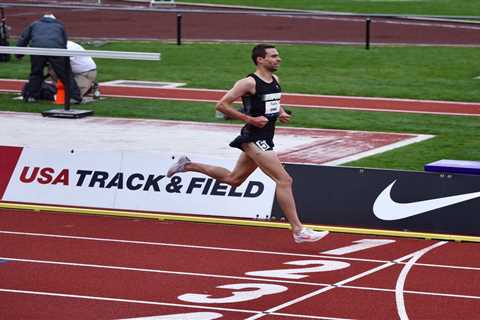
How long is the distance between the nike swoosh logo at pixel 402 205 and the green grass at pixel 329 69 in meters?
11.9

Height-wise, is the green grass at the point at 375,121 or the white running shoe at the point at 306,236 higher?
the white running shoe at the point at 306,236

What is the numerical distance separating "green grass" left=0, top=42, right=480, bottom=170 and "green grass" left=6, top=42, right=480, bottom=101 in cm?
2

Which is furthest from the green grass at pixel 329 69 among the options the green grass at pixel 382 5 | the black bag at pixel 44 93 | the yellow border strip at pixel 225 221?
the green grass at pixel 382 5

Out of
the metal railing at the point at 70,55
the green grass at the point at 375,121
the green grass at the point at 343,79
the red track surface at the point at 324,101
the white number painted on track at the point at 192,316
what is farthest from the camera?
the red track surface at the point at 324,101

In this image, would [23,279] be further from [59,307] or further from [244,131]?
[244,131]

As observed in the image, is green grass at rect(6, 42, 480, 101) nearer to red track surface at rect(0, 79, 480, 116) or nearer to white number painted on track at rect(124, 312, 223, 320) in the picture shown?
red track surface at rect(0, 79, 480, 116)

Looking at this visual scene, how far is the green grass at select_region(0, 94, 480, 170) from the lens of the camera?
836 inches

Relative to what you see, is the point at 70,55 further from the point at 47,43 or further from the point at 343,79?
the point at 343,79

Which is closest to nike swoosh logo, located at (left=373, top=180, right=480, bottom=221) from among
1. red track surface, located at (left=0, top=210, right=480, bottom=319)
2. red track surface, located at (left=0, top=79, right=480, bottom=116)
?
red track surface, located at (left=0, top=210, right=480, bottom=319)

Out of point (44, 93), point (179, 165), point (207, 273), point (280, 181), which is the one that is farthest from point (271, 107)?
point (44, 93)

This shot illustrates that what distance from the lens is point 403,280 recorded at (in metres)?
13.6

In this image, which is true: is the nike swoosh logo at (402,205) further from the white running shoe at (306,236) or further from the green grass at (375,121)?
the green grass at (375,121)

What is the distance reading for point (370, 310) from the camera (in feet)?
40.3

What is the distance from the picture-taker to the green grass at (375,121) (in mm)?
21234
